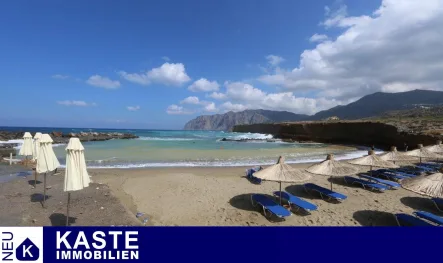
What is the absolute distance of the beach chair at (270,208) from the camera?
27.7 feet

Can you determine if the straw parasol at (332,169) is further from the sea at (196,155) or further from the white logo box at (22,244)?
the white logo box at (22,244)

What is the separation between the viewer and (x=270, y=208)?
8.78m

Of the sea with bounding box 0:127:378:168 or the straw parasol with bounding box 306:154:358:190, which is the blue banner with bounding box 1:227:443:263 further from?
the sea with bounding box 0:127:378:168

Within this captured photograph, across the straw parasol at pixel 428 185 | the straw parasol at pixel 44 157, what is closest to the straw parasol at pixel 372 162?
the straw parasol at pixel 428 185

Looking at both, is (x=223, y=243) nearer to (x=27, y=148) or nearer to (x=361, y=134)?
(x=27, y=148)

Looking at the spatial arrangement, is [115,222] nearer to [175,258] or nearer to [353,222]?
[175,258]

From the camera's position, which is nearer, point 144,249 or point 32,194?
point 144,249

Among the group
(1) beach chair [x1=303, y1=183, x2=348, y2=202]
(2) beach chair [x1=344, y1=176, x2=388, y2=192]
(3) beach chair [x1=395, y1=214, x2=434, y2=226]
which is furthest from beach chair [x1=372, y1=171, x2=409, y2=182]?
(3) beach chair [x1=395, y1=214, x2=434, y2=226]

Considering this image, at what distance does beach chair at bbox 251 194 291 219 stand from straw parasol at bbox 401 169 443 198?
427 cm

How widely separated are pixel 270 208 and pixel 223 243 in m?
4.95

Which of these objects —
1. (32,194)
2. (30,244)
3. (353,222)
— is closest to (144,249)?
(30,244)

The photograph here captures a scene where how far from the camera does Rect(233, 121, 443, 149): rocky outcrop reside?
104 ft

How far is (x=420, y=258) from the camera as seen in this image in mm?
4164

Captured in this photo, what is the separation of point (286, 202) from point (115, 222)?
22.8 ft
